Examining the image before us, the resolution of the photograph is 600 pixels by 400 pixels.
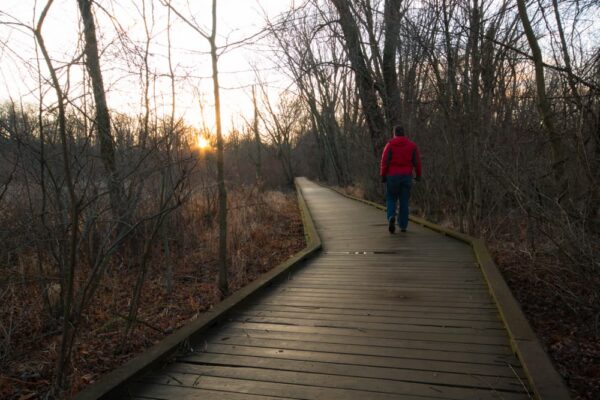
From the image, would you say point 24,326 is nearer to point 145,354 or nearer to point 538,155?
point 145,354

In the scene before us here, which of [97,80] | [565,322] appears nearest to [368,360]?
[565,322]

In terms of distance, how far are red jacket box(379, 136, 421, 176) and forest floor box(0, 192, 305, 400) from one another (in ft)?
7.90

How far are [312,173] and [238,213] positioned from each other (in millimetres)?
46052

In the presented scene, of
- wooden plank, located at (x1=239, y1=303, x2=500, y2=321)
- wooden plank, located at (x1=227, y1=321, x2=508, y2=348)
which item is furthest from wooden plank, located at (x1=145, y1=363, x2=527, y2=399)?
wooden plank, located at (x1=239, y1=303, x2=500, y2=321)

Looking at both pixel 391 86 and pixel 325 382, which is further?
pixel 391 86

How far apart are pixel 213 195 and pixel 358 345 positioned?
22.4 feet

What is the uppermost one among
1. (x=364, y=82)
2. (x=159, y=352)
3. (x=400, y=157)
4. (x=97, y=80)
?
(x=364, y=82)

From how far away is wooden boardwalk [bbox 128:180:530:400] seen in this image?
7.98 ft

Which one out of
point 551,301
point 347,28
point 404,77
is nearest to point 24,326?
point 551,301

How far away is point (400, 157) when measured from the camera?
703 centimetres

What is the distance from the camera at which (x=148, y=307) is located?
5051 millimetres

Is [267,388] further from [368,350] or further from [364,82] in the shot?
[364,82]

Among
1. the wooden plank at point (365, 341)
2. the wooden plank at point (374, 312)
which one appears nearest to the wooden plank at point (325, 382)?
the wooden plank at point (365, 341)

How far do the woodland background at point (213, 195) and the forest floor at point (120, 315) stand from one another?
0.08ft
